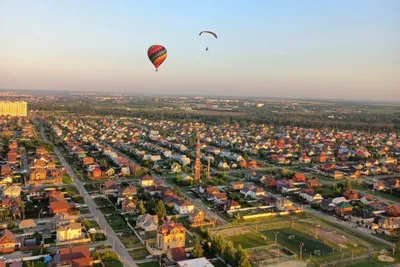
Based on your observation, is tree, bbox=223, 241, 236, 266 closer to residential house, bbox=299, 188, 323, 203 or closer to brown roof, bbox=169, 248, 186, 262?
brown roof, bbox=169, 248, 186, 262

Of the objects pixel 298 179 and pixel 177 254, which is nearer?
pixel 177 254

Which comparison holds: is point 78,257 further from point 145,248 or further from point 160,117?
point 160,117

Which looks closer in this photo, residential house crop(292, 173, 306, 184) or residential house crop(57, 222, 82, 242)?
residential house crop(57, 222, 82, 242)

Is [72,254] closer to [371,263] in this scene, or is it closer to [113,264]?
[113,264]

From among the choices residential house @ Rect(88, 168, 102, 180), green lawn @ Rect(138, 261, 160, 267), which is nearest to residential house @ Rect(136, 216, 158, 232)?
green lawn @ Rect(138, 261, 160, 267)

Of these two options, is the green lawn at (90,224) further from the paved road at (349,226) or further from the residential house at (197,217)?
the paved road at (349,226)

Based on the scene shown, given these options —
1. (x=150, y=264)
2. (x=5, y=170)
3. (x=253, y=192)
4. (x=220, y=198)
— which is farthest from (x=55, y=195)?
(x=253, y=192)
